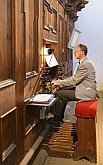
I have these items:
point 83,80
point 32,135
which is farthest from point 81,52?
point 32,135

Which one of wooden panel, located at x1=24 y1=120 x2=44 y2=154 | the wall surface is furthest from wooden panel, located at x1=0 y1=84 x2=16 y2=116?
the wall surface

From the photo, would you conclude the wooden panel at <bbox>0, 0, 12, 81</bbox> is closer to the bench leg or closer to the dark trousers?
the bench leg

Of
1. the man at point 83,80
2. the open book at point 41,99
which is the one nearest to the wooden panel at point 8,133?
the open book at point 41,99

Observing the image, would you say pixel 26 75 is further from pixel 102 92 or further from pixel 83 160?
pixel 102 92

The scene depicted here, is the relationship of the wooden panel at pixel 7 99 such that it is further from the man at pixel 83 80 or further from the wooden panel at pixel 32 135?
the man at pixel 83 80

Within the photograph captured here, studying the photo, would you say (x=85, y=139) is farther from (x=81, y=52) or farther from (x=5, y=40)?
(x=5, y=40)

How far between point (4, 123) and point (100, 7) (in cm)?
791

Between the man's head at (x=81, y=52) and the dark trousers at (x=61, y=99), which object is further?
the dark trousers at (x=61, y=99)

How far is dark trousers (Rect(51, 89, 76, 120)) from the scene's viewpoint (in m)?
4.12

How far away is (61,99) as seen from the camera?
13.8 feet

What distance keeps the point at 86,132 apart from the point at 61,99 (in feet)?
3.22

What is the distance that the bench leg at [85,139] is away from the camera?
3.32m

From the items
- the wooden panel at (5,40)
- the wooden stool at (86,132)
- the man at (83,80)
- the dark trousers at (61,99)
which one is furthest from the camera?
the dark trousers at (61,99)

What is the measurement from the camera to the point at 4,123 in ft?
7.17
